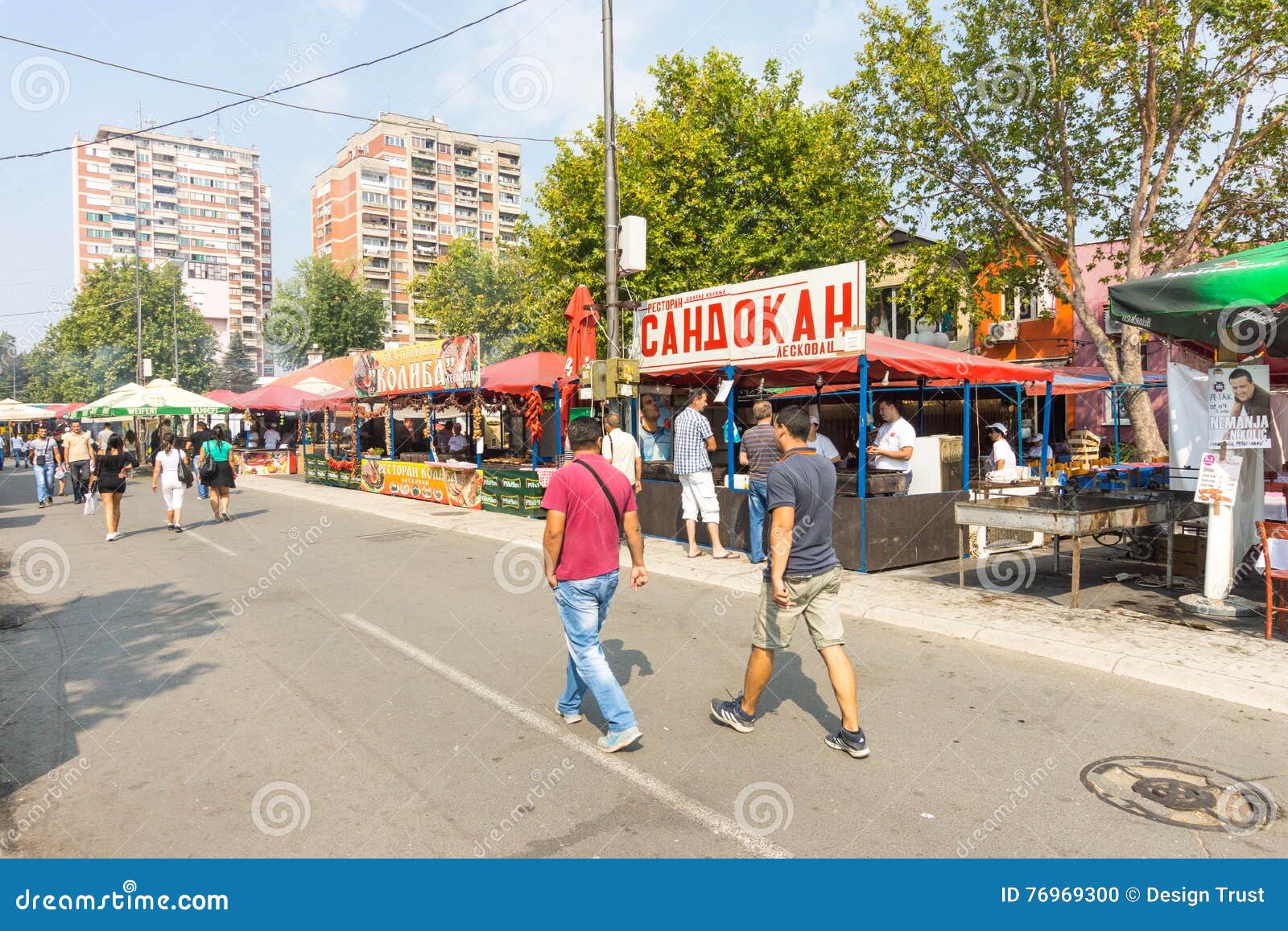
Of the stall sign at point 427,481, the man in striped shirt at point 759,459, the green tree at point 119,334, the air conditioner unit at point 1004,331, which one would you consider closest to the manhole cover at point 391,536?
the stall sign at point 427,481

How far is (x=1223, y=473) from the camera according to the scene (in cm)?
699

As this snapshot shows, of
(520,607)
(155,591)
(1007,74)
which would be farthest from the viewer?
(1007,74)

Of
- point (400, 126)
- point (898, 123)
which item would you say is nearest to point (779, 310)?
point (898, 123)

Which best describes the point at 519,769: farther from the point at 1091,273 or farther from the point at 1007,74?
the point at 1091,273

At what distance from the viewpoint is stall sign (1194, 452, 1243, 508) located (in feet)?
22.9

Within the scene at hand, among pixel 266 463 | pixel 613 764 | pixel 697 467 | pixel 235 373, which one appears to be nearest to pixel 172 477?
pixel 697 467

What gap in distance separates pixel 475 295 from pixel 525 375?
29.7m

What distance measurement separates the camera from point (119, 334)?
58.6 meters

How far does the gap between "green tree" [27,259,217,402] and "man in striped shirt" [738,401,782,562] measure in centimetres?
5867

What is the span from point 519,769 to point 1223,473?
649 cm

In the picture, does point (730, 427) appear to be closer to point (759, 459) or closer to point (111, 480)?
point (759, 459)

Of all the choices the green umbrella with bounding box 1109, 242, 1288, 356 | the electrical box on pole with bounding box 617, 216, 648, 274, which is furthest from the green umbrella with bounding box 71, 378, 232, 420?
the green umbrella with bounding box 1109, 242, 1288, 356

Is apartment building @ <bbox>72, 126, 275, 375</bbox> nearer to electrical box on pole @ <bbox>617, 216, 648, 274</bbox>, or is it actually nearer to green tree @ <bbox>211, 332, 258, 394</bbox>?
green tree @ <bbox>211, 332, 258, 394</bbox>

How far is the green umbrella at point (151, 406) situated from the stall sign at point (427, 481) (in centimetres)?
840
